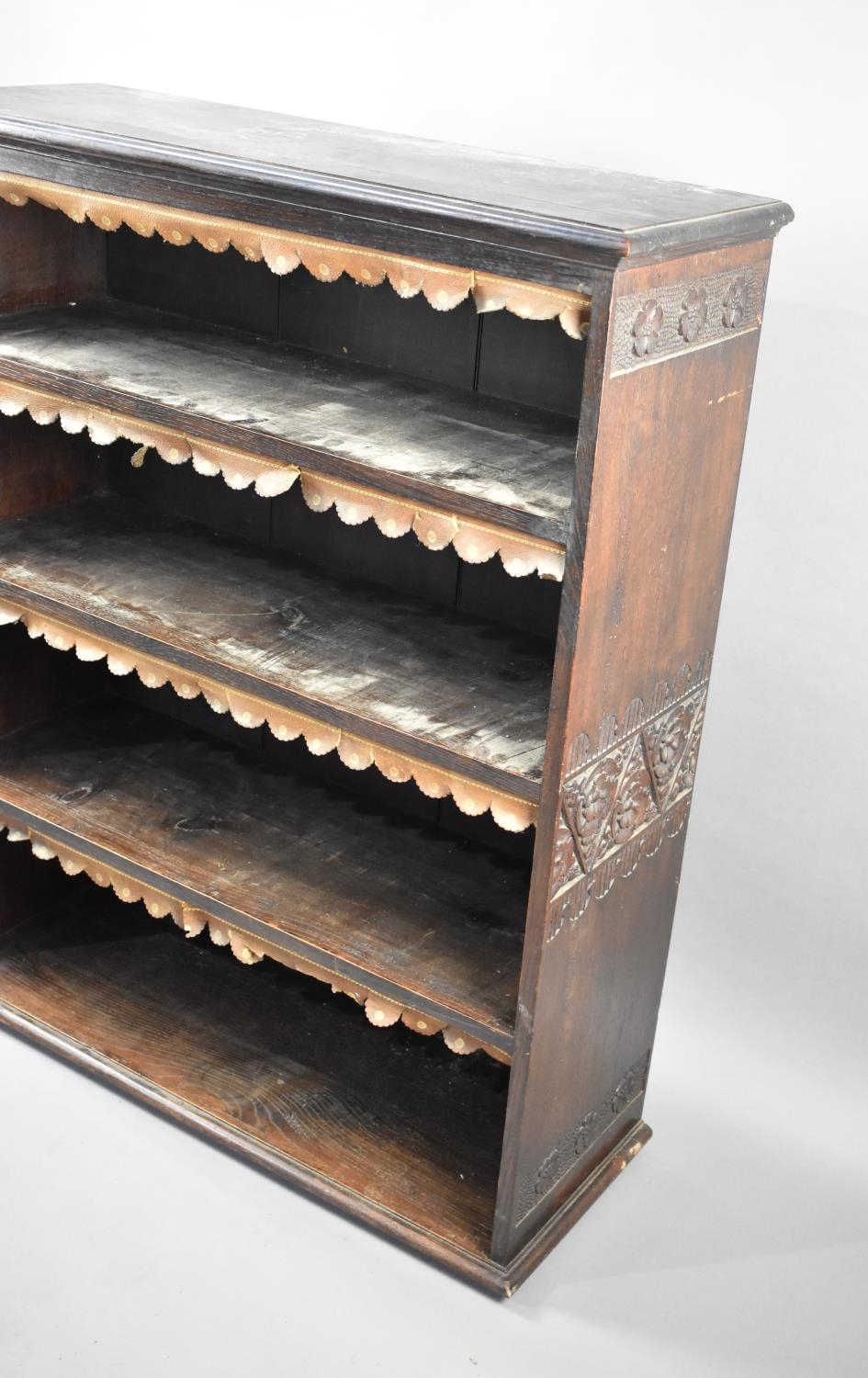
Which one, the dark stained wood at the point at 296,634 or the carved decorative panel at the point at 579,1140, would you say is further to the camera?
the carved decorative panel at the point at 579,1140

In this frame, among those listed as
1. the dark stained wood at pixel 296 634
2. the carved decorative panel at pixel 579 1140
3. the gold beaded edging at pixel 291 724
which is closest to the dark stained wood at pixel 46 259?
the dark stained wood at pixel 296 634

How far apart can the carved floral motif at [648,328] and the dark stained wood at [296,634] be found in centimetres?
61

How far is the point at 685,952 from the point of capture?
3375 mm

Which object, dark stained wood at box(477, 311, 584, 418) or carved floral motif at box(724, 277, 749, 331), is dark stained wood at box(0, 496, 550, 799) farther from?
carved floral motif at box(724, 277, 749, 331)

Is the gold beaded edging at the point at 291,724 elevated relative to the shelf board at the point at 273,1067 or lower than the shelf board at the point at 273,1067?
elevated

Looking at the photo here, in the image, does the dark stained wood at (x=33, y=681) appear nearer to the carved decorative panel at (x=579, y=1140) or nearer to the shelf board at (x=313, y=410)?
the shelf board at (x=313, y=410)

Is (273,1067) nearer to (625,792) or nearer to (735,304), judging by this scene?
(625,792)

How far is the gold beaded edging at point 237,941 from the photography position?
2572 millimetres

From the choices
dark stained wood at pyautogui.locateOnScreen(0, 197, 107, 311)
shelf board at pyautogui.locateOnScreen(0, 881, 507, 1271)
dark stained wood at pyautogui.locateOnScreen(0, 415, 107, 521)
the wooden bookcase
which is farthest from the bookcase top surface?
shelf board at pyautogui.locateOnScreen(0, 881, 507, 1271)

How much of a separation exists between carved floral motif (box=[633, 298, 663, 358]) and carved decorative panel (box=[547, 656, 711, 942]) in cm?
56

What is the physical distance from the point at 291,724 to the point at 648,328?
862 mm

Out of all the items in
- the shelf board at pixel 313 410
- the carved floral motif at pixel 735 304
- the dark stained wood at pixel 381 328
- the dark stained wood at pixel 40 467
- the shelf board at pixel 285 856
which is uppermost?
the carved floral motif at pixel 735 304

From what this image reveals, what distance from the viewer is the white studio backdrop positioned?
2.58m

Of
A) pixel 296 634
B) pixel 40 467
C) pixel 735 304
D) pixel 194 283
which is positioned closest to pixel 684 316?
pixel 735 304
